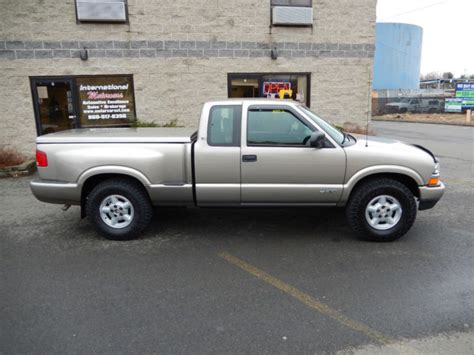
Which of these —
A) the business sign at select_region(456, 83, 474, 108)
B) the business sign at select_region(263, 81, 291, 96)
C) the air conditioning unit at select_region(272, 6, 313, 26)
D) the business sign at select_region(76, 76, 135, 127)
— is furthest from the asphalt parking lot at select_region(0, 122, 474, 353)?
the business sign at select_region(456, 83, 474, 108)

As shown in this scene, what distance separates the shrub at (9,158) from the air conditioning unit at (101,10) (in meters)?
3.92

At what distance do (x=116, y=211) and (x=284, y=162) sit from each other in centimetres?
223

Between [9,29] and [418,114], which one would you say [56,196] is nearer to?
[9,29]

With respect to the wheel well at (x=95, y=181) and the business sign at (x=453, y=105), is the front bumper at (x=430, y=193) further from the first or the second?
the business sign at (x=453, y=105)

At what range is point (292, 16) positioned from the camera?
10578 mm

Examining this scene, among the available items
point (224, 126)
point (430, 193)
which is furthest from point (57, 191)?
point (430, 193)

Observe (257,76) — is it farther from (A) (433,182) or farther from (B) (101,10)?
(A) (433,182)

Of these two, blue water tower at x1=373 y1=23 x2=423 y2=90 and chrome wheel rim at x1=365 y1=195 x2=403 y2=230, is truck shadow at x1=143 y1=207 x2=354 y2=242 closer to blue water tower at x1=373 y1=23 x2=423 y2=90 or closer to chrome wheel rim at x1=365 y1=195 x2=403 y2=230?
chrome wheel rim at x1=365 y1=195 x2=403 y2=230

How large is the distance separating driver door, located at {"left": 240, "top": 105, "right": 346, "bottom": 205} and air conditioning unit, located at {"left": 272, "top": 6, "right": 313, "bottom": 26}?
275 inches

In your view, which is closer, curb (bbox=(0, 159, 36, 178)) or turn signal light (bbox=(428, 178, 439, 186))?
turn signal light (bbox=(428, 178, 439, 186))

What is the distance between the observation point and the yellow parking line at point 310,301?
287cm

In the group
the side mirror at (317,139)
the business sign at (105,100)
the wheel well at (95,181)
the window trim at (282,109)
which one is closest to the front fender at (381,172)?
the side mirror at (317,139)

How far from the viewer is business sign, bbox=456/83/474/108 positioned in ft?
90.5

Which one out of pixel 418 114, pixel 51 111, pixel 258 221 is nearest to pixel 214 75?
pixel 51 111
